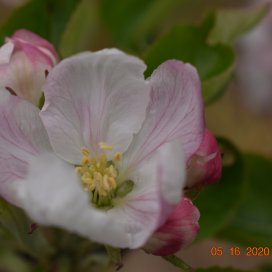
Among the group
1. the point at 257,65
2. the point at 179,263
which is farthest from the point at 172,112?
the point at 257,65

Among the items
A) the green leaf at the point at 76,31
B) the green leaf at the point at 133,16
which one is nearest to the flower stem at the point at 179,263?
the green leaf at the point at 76,31

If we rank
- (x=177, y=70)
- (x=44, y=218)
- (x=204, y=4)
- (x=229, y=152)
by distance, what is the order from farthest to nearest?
1. (x=204, y=4)
2. (x=229, y=152)
3. (x=177, y=70)
4. (x=44, y=218)

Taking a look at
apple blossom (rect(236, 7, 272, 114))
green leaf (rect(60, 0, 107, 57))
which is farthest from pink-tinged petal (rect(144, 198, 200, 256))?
apple blossom (rect(236, 7, 272, 114))

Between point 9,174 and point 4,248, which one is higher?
point 9,174

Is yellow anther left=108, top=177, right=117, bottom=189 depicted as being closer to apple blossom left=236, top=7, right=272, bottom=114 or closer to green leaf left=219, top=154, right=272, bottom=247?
green leaf left=219, top=154, right=272, bottom=247

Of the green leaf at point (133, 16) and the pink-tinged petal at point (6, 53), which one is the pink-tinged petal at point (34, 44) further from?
the green leaf at point (133, 16)

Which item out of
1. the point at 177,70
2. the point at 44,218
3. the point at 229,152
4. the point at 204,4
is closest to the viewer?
the point at 44,218

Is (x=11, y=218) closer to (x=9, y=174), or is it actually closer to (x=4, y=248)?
(x=9, y=174)

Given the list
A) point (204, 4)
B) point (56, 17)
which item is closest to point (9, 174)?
point (56, 17)
